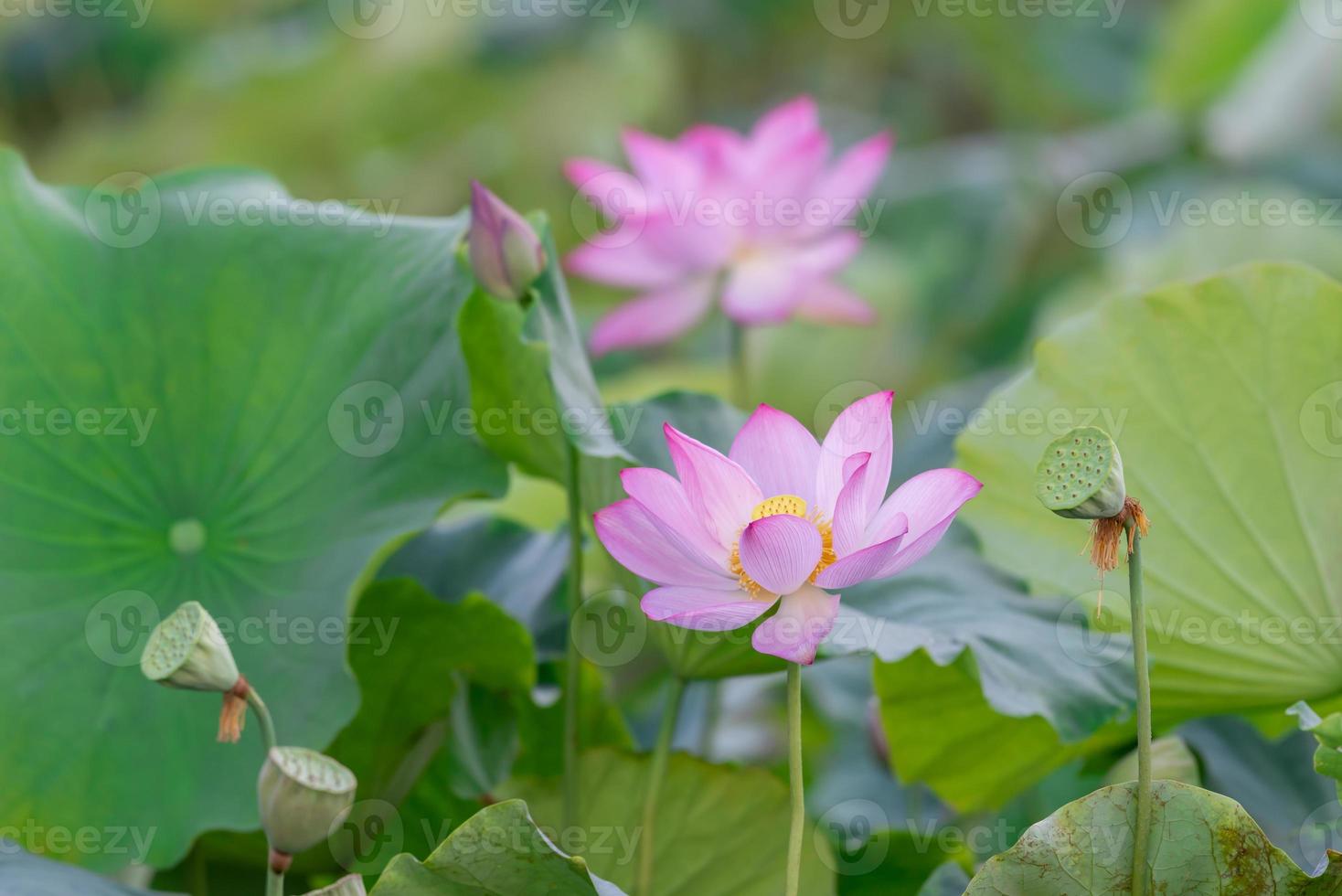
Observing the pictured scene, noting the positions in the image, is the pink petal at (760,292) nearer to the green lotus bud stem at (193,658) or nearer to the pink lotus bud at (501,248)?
the pink lotus bud at (501,248)

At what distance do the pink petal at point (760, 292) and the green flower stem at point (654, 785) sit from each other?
1.06ft

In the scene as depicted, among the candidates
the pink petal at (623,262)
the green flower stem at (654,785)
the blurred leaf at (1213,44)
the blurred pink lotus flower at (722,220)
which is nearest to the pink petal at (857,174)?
the blurred pink lotus flower at (722,220)

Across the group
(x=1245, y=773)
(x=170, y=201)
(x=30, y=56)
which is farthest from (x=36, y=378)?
(x=30, y=56)

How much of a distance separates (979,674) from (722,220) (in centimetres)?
42

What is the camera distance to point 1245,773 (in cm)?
59

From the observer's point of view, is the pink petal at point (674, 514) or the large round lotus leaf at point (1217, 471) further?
the large round lotus leaf at point (1217, 471)

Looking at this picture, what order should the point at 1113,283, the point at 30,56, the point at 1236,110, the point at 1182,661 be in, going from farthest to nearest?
the point at 30,56, the point at 1236,110, the point at 1113,283, the point at 1182,661

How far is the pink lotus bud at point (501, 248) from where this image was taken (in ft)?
1.55

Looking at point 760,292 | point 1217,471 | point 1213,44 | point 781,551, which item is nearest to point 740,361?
point 760,292

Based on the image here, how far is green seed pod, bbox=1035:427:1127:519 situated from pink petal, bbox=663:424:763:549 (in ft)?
0.28

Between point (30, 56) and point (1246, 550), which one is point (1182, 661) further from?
point (30, 56)

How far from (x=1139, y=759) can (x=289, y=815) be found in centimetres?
24

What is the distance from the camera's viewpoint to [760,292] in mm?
792

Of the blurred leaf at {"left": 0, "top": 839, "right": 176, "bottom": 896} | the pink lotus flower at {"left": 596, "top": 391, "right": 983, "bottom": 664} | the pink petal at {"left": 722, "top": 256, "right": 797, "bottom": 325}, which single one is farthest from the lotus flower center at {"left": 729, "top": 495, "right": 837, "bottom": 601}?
the pink petal at {"left": 722, "top": 256, "right": 797, "bottom": 325}
